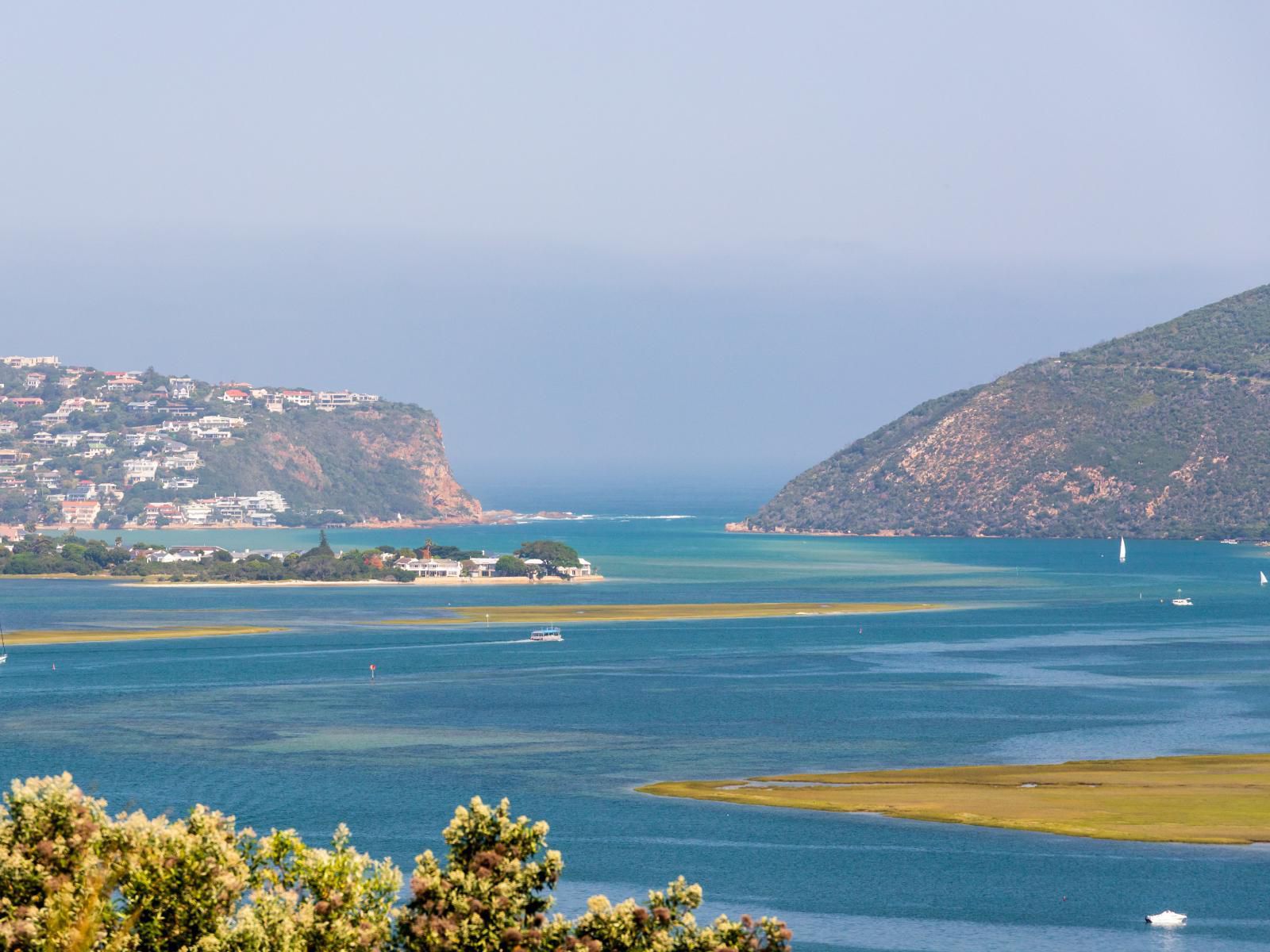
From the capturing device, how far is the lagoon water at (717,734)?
5800cm

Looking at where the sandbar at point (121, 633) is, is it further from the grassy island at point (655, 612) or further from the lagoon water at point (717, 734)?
the grassy island at point (655, 612)

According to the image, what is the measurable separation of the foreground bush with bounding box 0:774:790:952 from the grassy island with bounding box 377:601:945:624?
5002 inches

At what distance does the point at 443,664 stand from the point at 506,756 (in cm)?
4164

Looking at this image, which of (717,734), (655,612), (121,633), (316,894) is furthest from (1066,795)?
(655,612)

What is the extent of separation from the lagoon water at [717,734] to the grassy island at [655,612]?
5198 mm

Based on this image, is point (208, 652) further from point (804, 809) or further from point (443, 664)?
point (804, 809)

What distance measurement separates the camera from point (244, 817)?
68562 millimetres

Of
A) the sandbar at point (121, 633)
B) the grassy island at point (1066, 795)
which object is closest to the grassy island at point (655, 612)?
the sandbar at point (121, 633)

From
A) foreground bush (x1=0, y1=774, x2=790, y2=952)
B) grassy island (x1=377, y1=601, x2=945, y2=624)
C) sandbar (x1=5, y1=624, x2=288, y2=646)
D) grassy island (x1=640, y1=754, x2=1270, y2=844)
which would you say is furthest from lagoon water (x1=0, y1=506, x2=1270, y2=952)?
foreground bush (x1=0, y1=774, x2=790, y2=952)

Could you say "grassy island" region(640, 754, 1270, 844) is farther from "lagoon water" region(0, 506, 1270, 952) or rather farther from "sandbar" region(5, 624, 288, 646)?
"sandbar" region(5, 624, 288, 646)

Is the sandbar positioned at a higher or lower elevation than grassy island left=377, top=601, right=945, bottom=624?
lower

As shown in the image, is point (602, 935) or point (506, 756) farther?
point (506, 756)

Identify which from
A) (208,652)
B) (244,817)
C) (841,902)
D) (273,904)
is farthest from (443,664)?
(273,904)

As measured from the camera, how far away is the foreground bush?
30.8 metres
